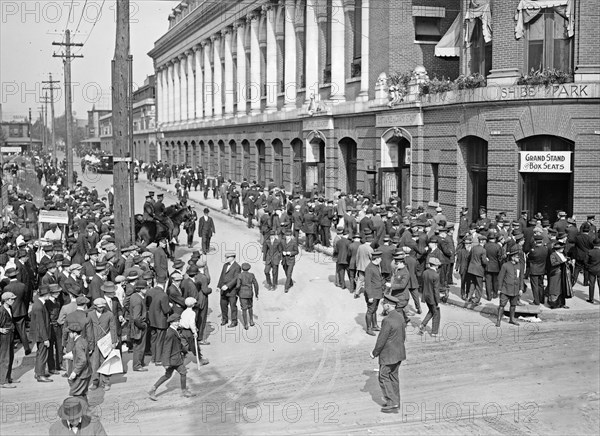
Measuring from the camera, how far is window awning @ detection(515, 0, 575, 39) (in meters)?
24.4

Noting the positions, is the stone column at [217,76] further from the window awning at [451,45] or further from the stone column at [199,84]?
the window awning at [451,45]

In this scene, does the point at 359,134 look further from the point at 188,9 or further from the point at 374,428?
the point at 188,9

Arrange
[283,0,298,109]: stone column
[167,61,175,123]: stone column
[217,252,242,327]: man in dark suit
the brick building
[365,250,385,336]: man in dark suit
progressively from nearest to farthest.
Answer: [365,250,385,336]: man in dark suit, [217,252,242,327]: man in dark suit, the brick building, [283,0,298,109]: stone column, [167,61,175,123]: stone column

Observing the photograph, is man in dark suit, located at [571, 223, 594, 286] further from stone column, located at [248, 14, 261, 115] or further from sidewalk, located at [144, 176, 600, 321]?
stone column, located at [248, 14, 261, 115]

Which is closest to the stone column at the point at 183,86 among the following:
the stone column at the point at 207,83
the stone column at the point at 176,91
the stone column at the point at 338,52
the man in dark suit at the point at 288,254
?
the stone column at the point at 176,91

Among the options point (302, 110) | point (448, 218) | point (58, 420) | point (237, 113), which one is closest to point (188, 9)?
point (237, 113)

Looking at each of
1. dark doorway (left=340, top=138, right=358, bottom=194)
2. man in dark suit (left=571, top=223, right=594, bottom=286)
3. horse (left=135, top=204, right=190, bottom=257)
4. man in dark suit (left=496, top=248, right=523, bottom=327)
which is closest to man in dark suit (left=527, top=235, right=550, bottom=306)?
man in dark suit (left=496, top=248, right=523, bottom=327)

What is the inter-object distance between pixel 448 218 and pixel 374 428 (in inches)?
703

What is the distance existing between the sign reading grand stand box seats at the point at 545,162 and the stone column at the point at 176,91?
204ft

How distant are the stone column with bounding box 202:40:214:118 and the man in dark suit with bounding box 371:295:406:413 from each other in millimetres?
58140

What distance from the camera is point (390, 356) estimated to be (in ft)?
36.8

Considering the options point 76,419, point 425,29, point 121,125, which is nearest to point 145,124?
point 425,29

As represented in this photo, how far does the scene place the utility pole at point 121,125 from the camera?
63.5ft

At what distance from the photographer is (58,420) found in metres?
11.0
